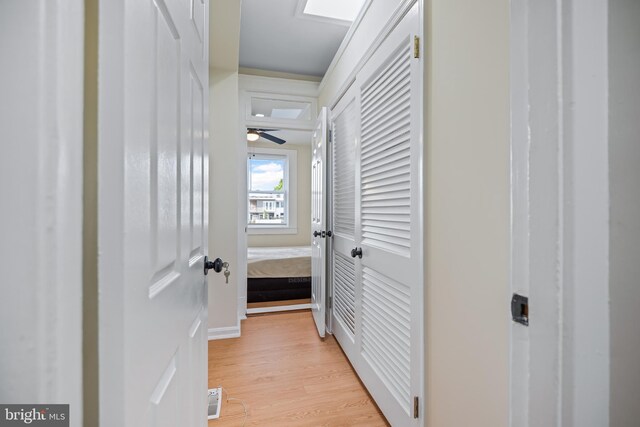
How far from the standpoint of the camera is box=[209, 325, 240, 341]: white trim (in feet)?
8.56

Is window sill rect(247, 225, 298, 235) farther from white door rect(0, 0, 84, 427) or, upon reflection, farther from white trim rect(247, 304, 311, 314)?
white door rect(0, 0, 84, 427)

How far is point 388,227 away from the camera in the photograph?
1.54 metres

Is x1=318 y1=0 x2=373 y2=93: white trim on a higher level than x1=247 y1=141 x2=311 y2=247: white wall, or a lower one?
higher

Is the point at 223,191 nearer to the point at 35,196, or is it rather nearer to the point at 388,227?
the point at 388,227

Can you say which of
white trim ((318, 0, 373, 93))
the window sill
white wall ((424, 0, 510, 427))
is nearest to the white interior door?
white trim ((318, 0, 373, 93))

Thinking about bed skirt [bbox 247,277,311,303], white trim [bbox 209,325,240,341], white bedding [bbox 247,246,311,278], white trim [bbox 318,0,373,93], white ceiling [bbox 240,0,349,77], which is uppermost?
white ceiling [bbox 240,0,349,77]

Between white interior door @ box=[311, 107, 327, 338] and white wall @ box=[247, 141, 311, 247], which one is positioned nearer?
white interior door @ box=[311, 107, 327, 338]

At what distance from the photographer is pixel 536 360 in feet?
1.80

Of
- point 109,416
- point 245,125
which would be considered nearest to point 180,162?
point 109,416

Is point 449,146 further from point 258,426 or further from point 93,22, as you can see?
point 258,426

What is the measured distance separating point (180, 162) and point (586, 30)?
0.86 m

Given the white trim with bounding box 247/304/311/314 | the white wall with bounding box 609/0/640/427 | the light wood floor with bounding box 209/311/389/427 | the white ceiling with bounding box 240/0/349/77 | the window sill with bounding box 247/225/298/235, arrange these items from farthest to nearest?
the window sill with bounding box 247/225/298/235 < the white trim with bounding box 247/304/311/314 < the white ceiling with bounding box 240/0/349/77 < the light wood floor with bounding box 209/311/389/427 < the white wall with bounding box 609/0/640/427

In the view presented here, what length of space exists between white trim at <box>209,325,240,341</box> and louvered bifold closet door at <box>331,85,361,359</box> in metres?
0.87

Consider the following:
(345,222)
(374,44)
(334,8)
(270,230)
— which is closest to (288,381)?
(345,222)
